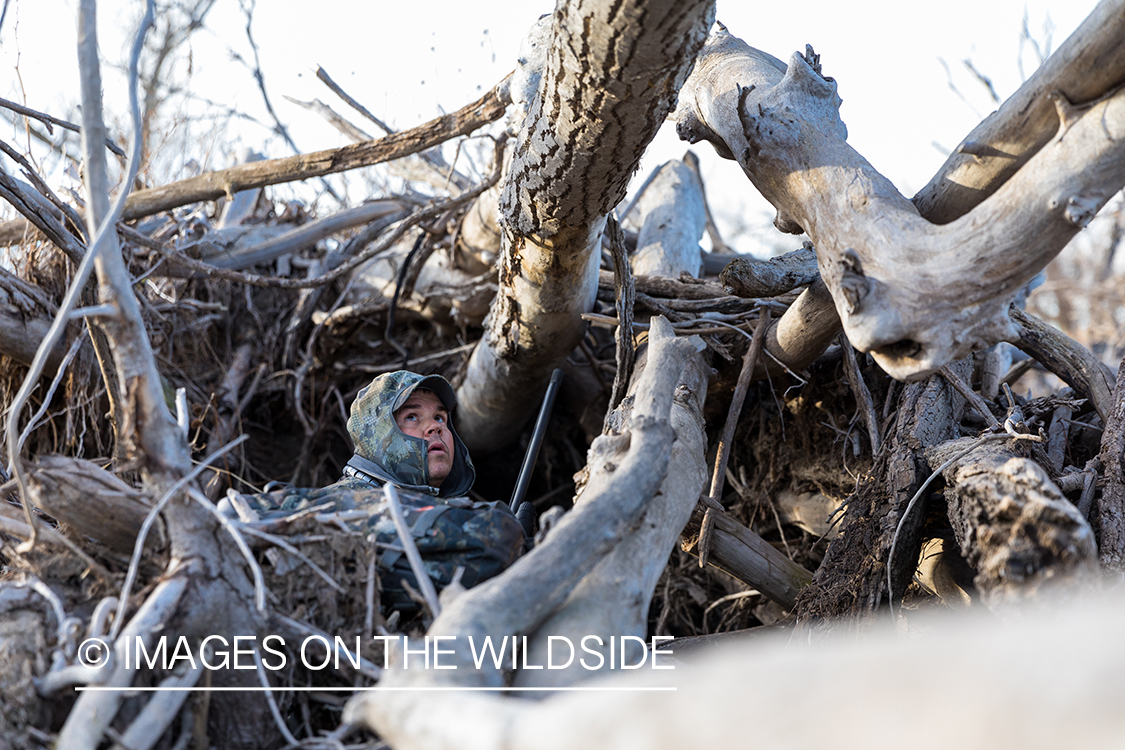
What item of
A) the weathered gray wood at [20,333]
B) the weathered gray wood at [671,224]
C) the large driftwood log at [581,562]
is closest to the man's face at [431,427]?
the large driftwood log at [581,562]

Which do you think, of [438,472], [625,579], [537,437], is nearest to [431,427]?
[438,472]

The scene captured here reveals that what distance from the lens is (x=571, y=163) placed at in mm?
2256

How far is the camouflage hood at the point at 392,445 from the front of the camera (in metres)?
3.02

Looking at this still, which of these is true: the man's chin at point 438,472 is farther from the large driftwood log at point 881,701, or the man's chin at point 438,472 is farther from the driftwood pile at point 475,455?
the large driftwood log at point 881,701

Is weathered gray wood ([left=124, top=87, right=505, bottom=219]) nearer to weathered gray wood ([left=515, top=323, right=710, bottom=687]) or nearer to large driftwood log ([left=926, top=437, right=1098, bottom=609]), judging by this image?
weathered gray wood ([left=515, top=323, right=710, bottom=687])

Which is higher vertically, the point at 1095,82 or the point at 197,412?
the point at 1095,82

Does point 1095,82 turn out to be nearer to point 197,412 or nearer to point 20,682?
point 20,682

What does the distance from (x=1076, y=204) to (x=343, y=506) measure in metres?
1.88

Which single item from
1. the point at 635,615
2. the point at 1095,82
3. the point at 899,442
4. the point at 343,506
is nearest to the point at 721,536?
the point at 899,442

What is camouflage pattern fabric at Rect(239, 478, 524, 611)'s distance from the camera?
6.33 ft

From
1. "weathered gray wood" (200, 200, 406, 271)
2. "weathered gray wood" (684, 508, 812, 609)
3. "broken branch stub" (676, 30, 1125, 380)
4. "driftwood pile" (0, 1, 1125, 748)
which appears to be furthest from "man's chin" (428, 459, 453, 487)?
"weathered gray wood" (200, 200, 406, 271)

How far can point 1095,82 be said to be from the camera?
157cm

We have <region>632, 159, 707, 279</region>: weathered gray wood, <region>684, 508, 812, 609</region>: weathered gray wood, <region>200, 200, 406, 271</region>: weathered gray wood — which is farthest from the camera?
<region>200, 200, 406, 271</region>: weathered gray wood

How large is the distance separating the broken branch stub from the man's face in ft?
5.43
